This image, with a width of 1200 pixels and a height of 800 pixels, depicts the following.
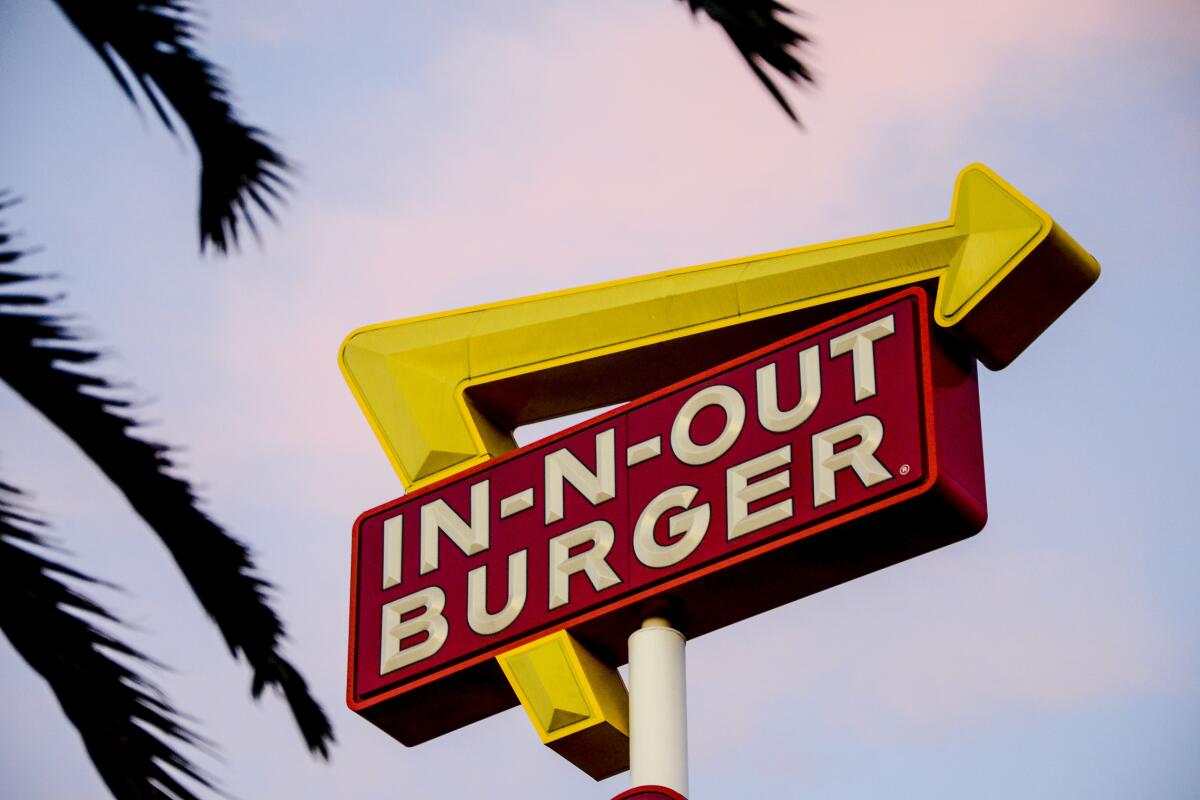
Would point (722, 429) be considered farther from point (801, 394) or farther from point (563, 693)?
point (563, 693)

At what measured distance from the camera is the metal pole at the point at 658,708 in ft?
30.1

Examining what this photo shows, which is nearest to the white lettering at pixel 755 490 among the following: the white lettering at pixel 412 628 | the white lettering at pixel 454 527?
the white lettering at pixel 454 527

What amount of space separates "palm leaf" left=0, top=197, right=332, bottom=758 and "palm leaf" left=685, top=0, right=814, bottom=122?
7.29 feet

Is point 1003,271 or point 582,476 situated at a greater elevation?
point 1003,271

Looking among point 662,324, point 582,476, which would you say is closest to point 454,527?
point 582,476

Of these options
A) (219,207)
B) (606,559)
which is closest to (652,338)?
(606,559)

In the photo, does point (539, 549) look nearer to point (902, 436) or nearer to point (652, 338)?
point (652, 338)

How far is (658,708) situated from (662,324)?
2256 millimetres

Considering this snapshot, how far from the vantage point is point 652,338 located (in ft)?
33.1

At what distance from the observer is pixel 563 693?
386 inches

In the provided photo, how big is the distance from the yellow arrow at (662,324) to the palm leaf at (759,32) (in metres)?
3.91

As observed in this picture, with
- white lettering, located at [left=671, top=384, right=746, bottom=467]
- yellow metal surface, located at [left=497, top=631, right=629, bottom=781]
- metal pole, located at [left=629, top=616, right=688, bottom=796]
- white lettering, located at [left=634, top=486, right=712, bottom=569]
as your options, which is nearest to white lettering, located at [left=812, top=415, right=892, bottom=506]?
white lettering, located at [left=671, top=384, right=746, bottom=467]

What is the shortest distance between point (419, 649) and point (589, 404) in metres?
1.88

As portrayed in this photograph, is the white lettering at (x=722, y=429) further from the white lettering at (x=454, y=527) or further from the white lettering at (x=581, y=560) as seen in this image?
the white lettering at (x=454, y=527)
